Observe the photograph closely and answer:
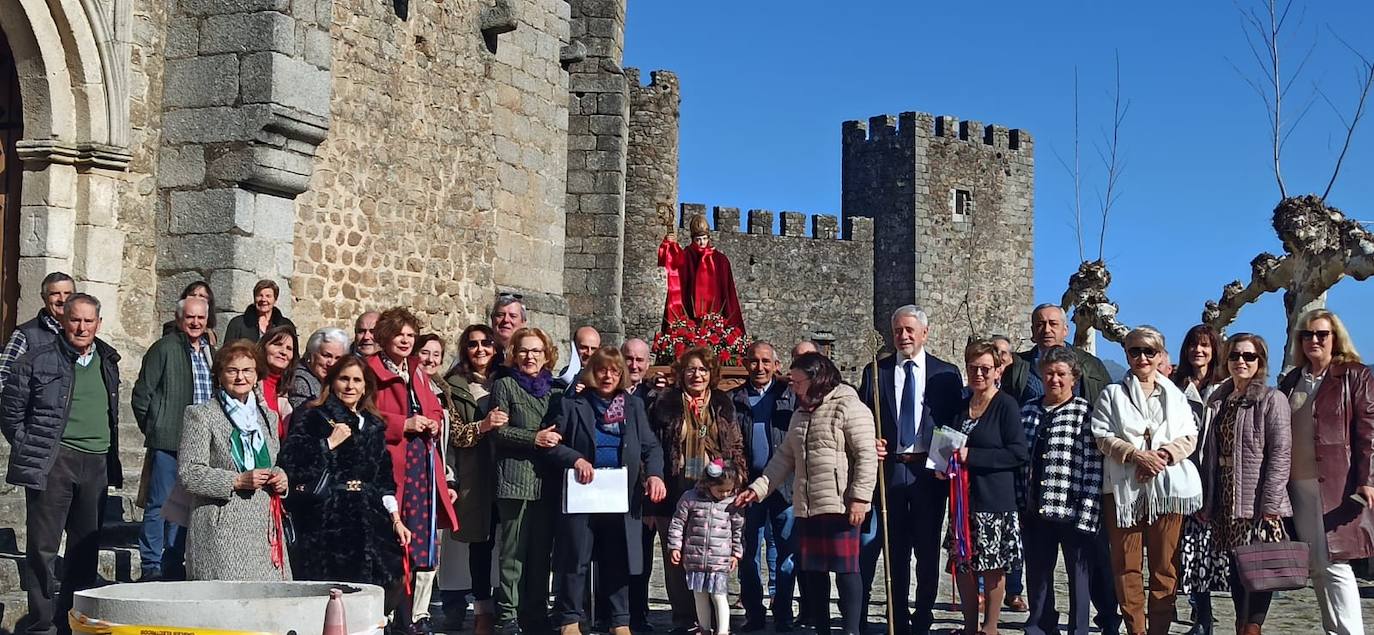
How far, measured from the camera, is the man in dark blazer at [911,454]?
→ 7711 mm

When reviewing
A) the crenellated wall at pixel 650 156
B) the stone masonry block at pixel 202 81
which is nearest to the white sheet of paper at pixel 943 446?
the stone masonry block at pixel 202 81

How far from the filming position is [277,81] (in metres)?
9.66

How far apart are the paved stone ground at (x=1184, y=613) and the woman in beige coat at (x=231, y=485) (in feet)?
6.28

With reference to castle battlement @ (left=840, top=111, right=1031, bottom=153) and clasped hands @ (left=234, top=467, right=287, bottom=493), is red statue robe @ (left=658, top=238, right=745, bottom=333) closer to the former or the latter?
clasped hands @ (left=234, top=467, right=287, bottom=493)

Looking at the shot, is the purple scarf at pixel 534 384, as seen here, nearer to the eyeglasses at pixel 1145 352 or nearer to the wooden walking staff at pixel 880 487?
the wooden walking staff at pixel 880 487

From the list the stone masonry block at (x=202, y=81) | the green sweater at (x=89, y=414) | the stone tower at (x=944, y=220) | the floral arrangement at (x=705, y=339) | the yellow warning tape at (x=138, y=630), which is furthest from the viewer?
the stone tower at (x=944, y=220)

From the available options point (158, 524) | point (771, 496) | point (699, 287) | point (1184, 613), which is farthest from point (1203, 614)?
point (699, 287)

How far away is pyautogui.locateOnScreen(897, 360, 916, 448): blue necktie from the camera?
25.6 ft

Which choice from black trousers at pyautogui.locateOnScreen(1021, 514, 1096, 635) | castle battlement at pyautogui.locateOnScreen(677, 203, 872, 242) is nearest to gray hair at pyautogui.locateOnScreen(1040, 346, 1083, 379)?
black trousers at pyautogui.locateOnScreen(1021, 514, 1096, 635)

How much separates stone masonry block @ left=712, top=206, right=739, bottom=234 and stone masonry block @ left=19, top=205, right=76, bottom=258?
27461 mm

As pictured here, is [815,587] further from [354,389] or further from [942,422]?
[354,389]

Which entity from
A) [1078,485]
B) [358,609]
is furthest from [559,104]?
[358,609]

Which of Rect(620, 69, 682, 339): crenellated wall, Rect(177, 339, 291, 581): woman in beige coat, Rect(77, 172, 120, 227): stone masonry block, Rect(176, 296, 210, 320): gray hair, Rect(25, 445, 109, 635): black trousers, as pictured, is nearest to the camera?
Rect(177, 339, 291, 581): woman in beige coat

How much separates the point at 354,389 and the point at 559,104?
23.8 ft
